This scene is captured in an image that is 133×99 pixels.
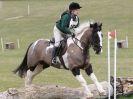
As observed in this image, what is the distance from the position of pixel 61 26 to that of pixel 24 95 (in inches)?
93.6

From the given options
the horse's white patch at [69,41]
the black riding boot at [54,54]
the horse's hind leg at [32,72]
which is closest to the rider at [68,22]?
the black riding boot at [54,54]

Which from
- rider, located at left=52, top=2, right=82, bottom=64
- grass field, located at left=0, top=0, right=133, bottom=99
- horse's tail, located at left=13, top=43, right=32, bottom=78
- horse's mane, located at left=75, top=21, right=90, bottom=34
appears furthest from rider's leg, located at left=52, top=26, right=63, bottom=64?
grass field, located at left=0, top=0, right=133, bottom=99

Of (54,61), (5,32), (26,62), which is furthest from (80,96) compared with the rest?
(5,32)

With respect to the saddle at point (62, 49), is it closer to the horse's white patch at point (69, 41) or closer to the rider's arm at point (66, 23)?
the horse's white patch at point (69, 41)

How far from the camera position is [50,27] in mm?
47125

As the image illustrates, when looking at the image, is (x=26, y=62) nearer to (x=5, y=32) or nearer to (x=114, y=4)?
(x=5, y=32)

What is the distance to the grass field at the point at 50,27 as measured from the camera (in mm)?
20344

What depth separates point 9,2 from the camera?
66625 millimetres

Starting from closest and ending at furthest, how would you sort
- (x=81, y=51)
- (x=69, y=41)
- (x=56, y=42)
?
(x=81, y=51), (x=69, y=41), (x=56, y=42)

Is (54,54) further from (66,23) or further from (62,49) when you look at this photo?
(66,23)

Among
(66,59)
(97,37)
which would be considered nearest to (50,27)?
(66,59)

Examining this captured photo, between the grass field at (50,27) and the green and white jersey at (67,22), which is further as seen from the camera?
the grass field at (50,27)

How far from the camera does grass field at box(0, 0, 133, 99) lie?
2034 centimetres

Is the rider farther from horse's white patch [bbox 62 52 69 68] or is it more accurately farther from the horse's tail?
the horse's tail
